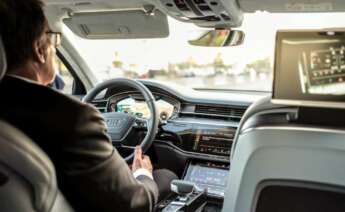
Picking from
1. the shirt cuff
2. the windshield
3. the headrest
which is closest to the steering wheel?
the windshield

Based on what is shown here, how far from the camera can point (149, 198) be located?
1.82 m

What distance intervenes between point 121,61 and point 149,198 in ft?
7.31

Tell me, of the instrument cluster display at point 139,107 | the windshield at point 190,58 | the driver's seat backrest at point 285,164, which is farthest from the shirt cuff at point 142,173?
the instrument cluster display at point 139,107

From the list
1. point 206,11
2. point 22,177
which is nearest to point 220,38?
point 206,11

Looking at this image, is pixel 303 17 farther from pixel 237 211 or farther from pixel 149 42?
pixel 237 211

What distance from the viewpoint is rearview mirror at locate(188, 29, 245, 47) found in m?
2.77

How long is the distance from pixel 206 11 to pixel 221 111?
0.72 m

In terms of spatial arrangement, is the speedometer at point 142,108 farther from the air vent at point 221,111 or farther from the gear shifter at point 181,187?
the gear shifter at point 181,187

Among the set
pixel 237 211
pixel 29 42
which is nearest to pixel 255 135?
pixel 237 211

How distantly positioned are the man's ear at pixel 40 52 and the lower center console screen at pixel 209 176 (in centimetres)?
149

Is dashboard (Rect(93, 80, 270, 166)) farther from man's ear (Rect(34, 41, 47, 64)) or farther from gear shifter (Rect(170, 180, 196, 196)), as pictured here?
man's ear (Rect(34, 41, 47, 64))

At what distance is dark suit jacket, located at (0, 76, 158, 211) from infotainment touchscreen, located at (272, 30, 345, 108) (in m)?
0.55

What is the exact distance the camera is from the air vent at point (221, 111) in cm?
311

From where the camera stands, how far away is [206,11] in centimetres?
265
